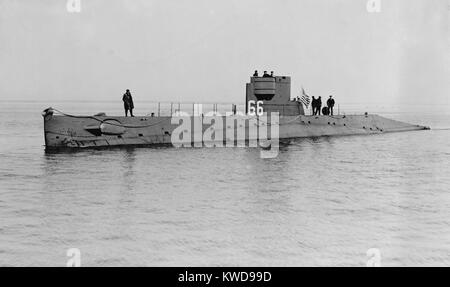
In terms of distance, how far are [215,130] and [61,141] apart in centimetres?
941

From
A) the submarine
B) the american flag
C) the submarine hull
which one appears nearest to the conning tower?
the submarine

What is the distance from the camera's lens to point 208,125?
3469cm

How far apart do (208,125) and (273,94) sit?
590cm

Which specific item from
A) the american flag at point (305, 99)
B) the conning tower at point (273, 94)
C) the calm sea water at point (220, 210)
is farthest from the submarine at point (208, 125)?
the calm sea water at point (220, 210)

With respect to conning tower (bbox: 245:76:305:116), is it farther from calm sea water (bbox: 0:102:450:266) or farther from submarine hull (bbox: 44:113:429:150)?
calm sea water (bbox: 0:102:450:266)

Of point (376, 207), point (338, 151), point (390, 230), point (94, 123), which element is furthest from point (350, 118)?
point (390, 230)

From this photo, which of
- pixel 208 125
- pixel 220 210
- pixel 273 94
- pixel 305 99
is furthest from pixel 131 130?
pixel 220 210

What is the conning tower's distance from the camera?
37.6 metres

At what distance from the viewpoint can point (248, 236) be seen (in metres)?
13.0

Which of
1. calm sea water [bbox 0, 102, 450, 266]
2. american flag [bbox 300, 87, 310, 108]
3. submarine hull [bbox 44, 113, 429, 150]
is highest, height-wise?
american flag [bbox 300, 87, 310, 108]

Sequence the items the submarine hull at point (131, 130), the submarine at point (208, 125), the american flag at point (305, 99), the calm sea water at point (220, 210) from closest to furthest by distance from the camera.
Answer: the calm sea water at point (220, 210), the submarine hull at point (131, 130), the submarine at point (208, 125), the american flag at point (305, 99)

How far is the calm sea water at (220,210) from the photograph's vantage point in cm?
1162

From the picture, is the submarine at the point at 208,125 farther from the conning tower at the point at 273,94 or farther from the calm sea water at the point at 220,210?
the calm sea water at the point at 220,210
